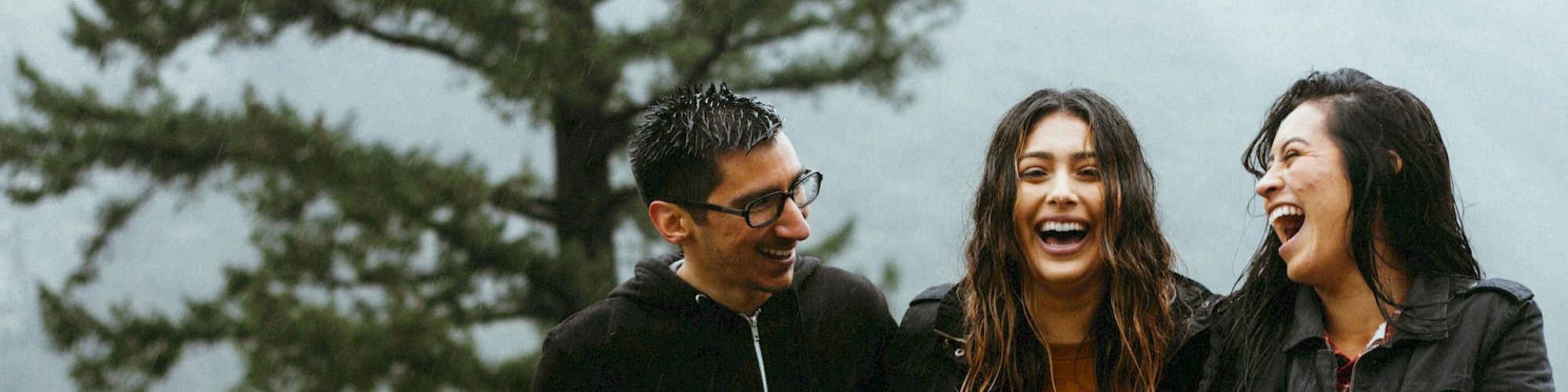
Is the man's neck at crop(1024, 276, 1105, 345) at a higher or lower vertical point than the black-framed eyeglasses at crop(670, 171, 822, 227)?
lower

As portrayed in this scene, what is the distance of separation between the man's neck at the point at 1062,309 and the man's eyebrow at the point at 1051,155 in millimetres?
266

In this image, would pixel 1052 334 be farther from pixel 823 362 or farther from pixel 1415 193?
pixel 1415 193

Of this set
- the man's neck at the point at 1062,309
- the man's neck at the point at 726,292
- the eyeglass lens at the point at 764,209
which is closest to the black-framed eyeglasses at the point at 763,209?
the eyeglass lens at the point at 764,209

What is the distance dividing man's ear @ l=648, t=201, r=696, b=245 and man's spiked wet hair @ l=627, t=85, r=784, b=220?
2cm

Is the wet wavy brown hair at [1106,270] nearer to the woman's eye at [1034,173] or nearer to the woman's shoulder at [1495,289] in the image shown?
the woman's eye at [1034,173]

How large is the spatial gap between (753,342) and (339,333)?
5591mm

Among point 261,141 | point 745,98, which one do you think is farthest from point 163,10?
point 745,98

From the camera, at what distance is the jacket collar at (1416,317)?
2.38 meters

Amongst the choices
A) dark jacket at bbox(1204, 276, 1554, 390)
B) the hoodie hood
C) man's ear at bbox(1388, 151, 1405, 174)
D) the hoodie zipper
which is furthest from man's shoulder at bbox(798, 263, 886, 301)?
man's ear at bbox(1388, 151, 1405, 174)

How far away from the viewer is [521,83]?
25.4ft

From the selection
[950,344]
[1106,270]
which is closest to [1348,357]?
[1106,270]

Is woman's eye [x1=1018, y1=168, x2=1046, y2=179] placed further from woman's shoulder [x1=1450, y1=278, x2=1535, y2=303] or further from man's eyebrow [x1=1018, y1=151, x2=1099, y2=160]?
woman's shoulder [x1=1450, y1=278, x2=1535, y2=303]

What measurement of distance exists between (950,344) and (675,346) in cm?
60

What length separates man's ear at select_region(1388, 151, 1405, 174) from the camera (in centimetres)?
251
